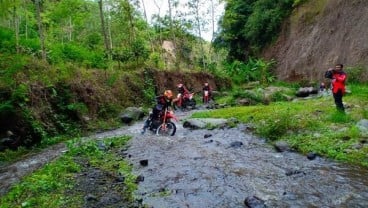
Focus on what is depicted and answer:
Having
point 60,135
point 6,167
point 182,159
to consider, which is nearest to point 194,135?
point 182,159

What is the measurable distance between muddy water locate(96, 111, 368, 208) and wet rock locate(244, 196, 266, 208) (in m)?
0.12

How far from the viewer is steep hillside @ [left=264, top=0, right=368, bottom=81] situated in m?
24.5

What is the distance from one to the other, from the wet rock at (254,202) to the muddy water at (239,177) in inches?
4.8

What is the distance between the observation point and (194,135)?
14.4 metres

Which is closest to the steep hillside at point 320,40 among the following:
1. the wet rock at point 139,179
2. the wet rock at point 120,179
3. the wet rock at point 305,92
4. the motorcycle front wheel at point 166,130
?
the wet rock at point 305,92

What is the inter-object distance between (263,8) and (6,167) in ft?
104

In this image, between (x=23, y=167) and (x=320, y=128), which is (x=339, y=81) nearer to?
(x=320, y=128)

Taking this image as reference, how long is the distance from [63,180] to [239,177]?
400cm

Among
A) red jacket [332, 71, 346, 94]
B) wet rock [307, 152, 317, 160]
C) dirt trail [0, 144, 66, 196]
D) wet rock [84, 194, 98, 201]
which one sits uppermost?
red jacket [332, 71, 346, 94]

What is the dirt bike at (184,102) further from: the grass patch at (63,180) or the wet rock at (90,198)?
the wet rock at (90,198)

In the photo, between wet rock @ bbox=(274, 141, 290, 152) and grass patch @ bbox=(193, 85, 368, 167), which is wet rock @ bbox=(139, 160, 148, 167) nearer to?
wet rock @ bbox=(274, 141, 290, 152)

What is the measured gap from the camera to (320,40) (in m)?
29.7

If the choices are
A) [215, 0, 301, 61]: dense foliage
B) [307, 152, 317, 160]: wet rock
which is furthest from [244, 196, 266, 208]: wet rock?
[215, 0, 301, 61]: dense foliage

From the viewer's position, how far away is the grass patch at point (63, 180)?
23.2 feet
